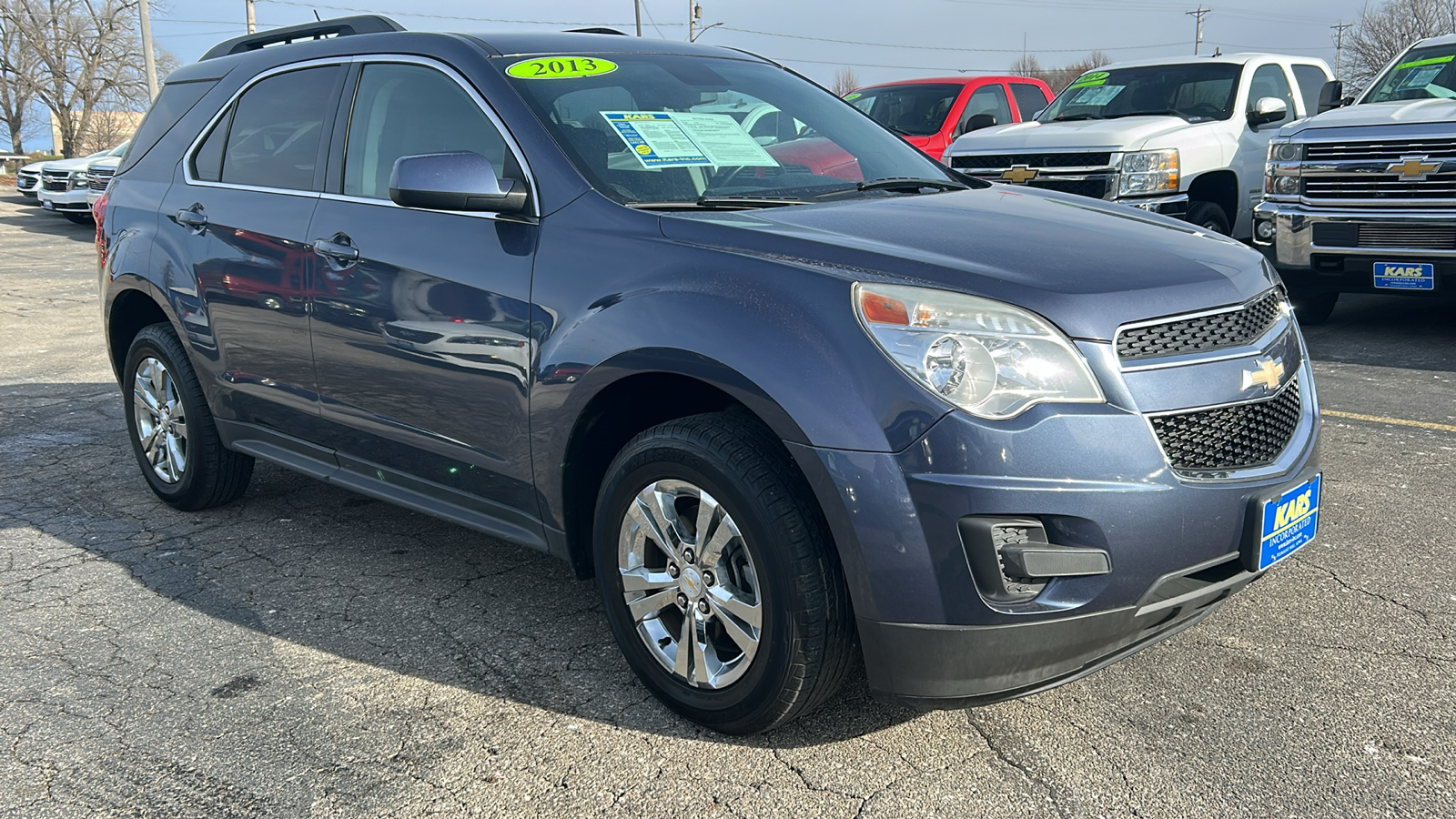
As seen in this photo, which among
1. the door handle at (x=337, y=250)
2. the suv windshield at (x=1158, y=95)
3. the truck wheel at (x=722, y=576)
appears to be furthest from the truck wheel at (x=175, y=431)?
the suv windshield at (x=1158, y=95)

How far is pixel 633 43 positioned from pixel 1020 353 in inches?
81.0

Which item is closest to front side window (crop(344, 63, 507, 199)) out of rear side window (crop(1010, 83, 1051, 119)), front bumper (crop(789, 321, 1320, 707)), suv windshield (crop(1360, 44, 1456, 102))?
front bumper (crop(789, 321, 1320, 707))

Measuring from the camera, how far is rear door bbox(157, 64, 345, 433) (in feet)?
13.1

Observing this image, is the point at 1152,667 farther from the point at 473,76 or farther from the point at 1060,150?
the point at 1060,150

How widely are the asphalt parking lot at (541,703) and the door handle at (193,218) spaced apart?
116cm

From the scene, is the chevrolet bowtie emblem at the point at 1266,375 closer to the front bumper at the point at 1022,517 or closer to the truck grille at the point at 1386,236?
the front bumper at the point at 1022,517

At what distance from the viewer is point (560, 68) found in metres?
3.64

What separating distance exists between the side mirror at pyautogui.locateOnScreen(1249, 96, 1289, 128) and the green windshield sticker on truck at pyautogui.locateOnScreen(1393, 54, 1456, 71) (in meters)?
0.88

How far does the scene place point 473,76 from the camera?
3568mm

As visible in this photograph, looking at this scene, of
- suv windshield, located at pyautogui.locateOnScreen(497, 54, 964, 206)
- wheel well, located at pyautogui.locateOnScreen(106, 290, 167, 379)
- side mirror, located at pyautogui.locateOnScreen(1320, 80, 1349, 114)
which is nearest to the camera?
suv windshield, located at pyautogui.locateOnScreen(497, 54, 964, 206)

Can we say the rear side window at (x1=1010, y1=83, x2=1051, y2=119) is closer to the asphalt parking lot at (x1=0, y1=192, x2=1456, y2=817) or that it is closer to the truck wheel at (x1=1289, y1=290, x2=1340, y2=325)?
the truck wheel at (x1=1289, y1=290, x2=1340, y2=325)

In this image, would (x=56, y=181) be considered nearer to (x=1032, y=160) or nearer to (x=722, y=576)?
(x=1032, y=160)

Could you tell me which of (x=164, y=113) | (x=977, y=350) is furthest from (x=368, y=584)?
(x=977, y=350)

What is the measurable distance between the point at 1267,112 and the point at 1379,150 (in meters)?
2.29
